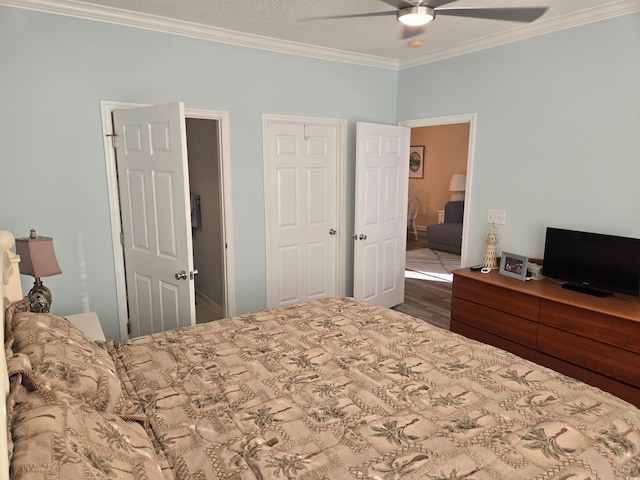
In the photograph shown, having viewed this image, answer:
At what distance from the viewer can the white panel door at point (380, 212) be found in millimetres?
4156

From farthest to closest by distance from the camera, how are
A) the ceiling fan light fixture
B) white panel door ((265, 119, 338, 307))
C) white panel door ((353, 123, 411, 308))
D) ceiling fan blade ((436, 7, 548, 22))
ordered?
white panel door ((353, 123, 411, 308)), white panel door ((265, 119, 338, 307)), ceiling fan blade ((436, 7, 548, 22)), the ceiling fan light fixture

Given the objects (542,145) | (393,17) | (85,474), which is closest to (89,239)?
(85,474)

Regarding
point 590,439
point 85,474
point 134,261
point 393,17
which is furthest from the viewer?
point 134,261

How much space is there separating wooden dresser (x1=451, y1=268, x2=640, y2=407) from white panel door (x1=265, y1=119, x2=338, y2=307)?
1.39m

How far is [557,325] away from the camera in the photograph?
284 cm

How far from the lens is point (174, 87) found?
326 centimetres

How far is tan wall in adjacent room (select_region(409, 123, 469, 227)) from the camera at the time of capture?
330 inches

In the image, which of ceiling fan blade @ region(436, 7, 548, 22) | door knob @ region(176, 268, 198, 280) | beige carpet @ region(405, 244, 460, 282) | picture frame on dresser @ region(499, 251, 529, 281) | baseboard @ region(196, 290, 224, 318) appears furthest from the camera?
beige carpet @ region(405, 244, 460, 282)

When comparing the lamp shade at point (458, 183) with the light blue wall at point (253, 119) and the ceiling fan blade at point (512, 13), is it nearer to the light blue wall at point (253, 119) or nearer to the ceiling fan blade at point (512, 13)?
the light blue wall at point (253, 119)

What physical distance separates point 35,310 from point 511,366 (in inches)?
102

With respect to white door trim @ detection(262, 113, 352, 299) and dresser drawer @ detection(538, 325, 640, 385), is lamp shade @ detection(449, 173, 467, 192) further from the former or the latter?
dresser drawer @ detection(538, 325, 640, 385)

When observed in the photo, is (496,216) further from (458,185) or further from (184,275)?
(458,185)

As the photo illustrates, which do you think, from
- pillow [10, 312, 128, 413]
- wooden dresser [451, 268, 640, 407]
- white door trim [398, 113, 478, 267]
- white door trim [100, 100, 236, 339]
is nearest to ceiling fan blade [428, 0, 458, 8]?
white door trim [398, 113, 478, 267]

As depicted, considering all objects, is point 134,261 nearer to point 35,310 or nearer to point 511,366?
point 35,310
